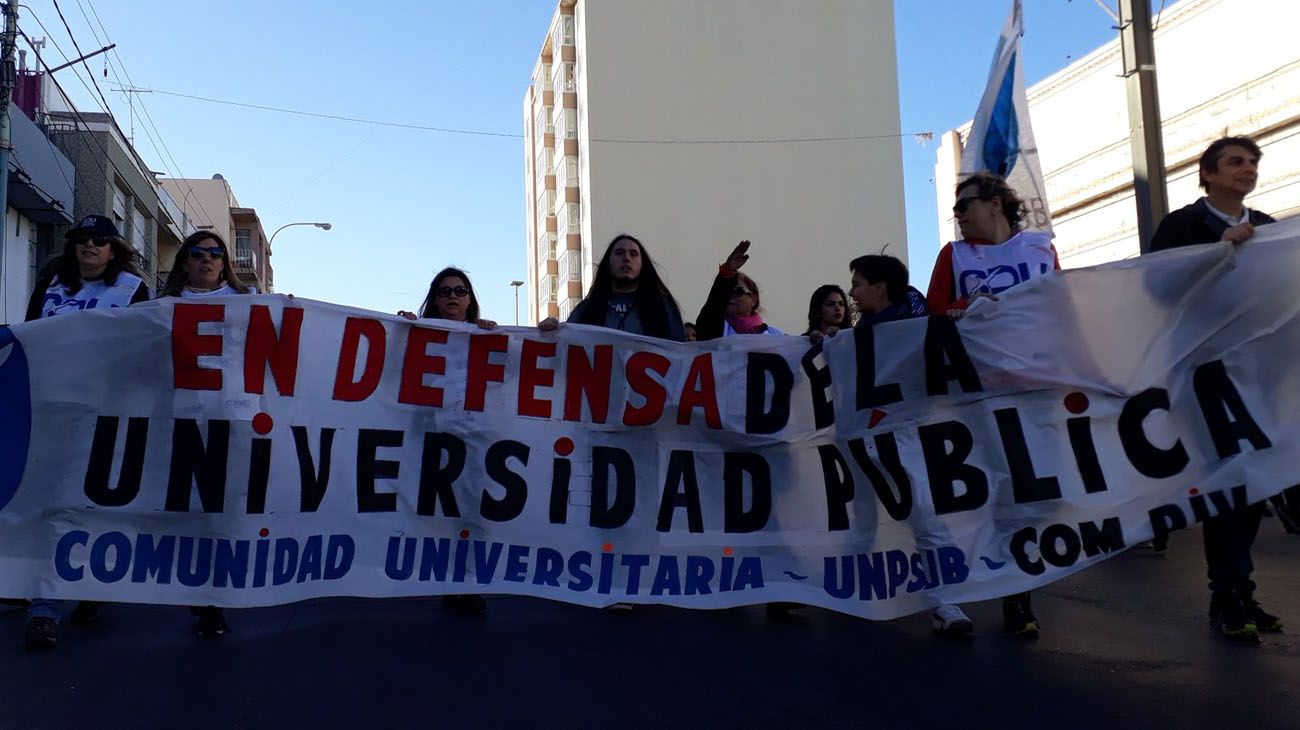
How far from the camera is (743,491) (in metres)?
4.68

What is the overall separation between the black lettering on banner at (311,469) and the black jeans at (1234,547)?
11.2 ft

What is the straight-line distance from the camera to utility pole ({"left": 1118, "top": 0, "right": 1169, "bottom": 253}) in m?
8.89

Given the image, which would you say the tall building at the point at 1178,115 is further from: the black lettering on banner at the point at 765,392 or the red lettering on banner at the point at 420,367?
the red lettering on banner at the point at 420,367

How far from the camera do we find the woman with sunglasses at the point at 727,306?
5.18 metres

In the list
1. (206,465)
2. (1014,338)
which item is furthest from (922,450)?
(206,465)

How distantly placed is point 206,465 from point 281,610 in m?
1.02

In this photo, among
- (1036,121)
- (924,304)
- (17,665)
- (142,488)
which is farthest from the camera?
(1036,121)

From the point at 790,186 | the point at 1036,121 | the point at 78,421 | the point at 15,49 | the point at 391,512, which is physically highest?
the point at 790,186

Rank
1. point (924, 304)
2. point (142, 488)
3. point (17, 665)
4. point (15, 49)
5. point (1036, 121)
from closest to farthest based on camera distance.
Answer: point (17, 665) < point (142, 488) < point (924, 304) < point (15, 49) < point (1036, 121)

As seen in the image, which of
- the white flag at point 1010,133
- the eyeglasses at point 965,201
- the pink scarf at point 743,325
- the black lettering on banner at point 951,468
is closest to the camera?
the black lettering on banner at point 951,468

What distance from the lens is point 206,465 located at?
452cm

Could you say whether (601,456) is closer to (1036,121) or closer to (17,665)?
(17,665)

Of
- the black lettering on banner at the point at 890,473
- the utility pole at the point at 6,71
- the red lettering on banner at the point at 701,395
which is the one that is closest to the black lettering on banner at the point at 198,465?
the red lettering on banner at the point at 701,395

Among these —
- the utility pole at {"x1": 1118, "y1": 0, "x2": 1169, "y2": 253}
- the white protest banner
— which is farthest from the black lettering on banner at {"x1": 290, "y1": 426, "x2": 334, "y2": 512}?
the utility pole at {"x1": 1118, "y1": 0, "x2": 1169, "y2": 253}
